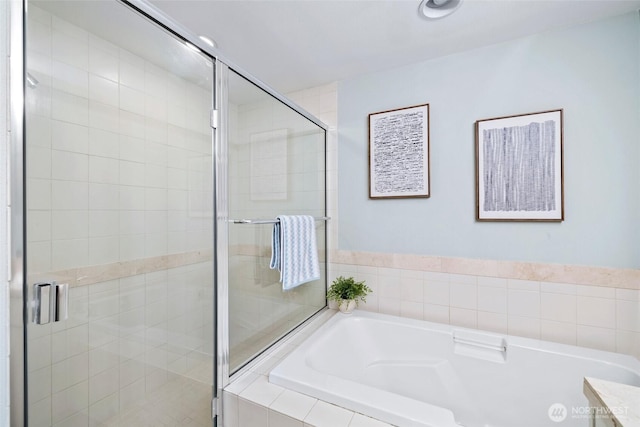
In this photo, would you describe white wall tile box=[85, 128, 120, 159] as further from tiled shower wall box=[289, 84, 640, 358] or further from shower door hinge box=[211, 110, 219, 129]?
tiled shower wall box=[289, 84, 640, 358]

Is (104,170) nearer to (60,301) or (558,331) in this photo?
(60,301)

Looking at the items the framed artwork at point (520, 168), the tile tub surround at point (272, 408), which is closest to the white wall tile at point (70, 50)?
the tile tub surround at point (272, 408)

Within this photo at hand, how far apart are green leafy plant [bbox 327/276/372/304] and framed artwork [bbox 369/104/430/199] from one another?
2.12ft

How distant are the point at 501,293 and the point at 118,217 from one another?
198 cm

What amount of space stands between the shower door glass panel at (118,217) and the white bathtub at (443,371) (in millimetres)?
489

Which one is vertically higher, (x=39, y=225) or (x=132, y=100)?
(x=132, y=100)

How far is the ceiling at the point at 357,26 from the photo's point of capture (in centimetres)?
137

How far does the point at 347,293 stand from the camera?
202 cm

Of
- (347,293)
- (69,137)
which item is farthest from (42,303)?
(347,293)

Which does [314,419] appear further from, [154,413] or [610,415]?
[610,415]

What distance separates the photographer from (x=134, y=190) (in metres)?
0.99

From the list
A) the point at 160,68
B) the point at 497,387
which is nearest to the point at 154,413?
the point at 160,68

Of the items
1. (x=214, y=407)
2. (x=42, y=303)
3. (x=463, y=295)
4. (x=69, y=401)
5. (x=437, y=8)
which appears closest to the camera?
(x=42, y=303)

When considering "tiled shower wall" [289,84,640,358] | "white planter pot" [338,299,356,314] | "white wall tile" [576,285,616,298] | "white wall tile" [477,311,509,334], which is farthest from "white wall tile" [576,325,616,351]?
"white planter pot" [338,299,356,314]
